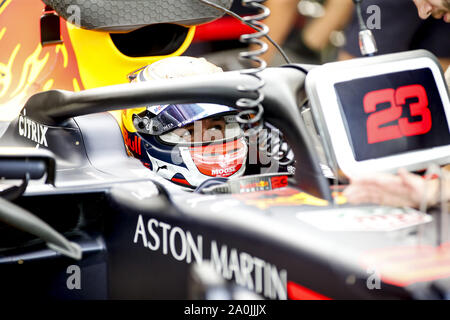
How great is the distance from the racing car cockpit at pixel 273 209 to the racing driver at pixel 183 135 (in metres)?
0.36

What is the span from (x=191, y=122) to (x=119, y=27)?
1.28ft

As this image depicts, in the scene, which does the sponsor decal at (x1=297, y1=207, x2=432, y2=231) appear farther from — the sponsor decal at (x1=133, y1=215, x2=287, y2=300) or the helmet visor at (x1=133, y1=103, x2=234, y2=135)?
the helmet visor at (x1=133, y1=103, x2=234, y2=135)

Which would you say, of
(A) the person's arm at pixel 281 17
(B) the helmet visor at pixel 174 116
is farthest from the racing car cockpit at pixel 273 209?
(A) the person's arm at pixel 281 17

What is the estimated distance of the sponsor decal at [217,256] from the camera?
91cm

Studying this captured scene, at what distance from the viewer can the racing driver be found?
175 cm

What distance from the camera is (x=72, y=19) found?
1.74 m

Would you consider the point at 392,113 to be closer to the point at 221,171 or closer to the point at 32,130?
the point at 221,171

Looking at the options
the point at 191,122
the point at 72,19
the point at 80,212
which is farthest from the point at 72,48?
the point at 80,212

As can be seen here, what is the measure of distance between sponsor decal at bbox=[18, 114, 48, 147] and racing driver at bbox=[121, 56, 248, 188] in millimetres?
349

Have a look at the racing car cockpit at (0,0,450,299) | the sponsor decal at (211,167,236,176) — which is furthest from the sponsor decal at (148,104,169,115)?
the racing car cockpit at (0,0,450,299)

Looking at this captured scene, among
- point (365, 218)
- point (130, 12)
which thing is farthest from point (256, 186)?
point (130, 12)

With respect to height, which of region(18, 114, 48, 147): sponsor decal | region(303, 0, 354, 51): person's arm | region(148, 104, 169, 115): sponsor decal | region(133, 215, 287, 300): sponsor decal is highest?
region(303, 0, 354, 51): person's arm

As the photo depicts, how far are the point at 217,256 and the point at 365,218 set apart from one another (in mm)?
258

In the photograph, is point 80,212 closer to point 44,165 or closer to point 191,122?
point 44,165
